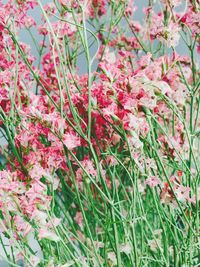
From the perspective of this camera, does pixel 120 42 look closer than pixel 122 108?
No

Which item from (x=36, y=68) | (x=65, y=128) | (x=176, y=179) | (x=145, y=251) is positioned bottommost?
(x=145, y=251)

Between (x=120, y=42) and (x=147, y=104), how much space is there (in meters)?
0.83

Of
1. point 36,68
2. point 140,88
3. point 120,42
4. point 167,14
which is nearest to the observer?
point 140,88

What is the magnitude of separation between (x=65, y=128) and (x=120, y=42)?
0.78 m

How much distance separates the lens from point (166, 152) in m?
1.36

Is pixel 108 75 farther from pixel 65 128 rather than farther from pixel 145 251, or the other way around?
pixel 145 251

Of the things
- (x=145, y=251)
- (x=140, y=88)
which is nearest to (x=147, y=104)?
(x=140, y=88)

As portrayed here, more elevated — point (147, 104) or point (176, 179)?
point (147, 104)

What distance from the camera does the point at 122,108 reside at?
119 cm

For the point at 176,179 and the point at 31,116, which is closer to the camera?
the point at 31,116

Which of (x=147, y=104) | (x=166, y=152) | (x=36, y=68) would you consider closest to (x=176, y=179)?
(x=166, y=152)

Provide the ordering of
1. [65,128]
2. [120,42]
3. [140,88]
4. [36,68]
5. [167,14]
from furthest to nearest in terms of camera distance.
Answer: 1. [120,42]
2. [36,68]
3. [167,14]
4. [65,128]
5. [140,88]

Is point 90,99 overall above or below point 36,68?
below

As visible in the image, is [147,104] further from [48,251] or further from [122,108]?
[48,251]
